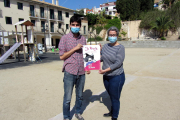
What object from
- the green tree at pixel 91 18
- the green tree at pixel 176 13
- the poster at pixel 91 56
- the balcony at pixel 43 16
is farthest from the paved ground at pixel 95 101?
the green tree at pixel 91 18

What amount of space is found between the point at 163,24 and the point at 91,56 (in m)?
33.1

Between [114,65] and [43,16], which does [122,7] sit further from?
[114,65]

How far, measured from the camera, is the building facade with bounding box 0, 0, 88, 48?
26141 mm

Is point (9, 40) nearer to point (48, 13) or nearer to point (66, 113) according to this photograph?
point (66, 113)

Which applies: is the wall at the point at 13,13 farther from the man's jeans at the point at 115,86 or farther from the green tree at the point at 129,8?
the man's jeans at the point at 115,86

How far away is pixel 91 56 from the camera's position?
8.71 feet

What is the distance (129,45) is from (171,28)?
12.9 m

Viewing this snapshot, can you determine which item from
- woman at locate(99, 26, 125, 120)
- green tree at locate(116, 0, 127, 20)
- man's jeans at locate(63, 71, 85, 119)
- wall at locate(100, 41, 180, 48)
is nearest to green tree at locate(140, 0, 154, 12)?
green tree at locate(116, 0, 127, 20)

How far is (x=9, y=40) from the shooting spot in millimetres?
13477

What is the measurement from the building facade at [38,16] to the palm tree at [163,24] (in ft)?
66.1

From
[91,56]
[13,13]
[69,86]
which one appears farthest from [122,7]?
[69,86]

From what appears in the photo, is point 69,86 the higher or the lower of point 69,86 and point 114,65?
→ the lower

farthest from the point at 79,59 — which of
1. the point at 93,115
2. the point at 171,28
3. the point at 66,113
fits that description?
the point at 171,28

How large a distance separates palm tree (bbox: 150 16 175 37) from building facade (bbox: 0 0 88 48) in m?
20.2
